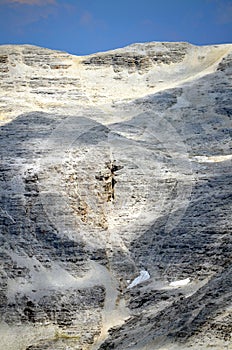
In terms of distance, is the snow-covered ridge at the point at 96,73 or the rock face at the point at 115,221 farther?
the snow-covered ridge at the point at 96,73

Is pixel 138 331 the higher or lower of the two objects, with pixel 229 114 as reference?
lower

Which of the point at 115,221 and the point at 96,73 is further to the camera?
the point at 96,73

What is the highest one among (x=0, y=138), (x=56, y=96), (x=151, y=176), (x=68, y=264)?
(x=56, y=96)

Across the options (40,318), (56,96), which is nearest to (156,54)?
(56,96)

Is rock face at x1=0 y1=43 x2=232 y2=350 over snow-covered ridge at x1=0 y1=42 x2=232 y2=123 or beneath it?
beneath

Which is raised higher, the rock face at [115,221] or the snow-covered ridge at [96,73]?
the snow-covered ridge at [96,73]

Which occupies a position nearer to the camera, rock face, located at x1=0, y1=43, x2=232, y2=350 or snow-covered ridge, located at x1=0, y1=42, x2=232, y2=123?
rock face, located at x1=0, y1=43, x2=232, y2=350

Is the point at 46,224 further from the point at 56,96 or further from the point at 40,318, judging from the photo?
the point at 56,96

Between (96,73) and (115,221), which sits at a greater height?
(96,73)
